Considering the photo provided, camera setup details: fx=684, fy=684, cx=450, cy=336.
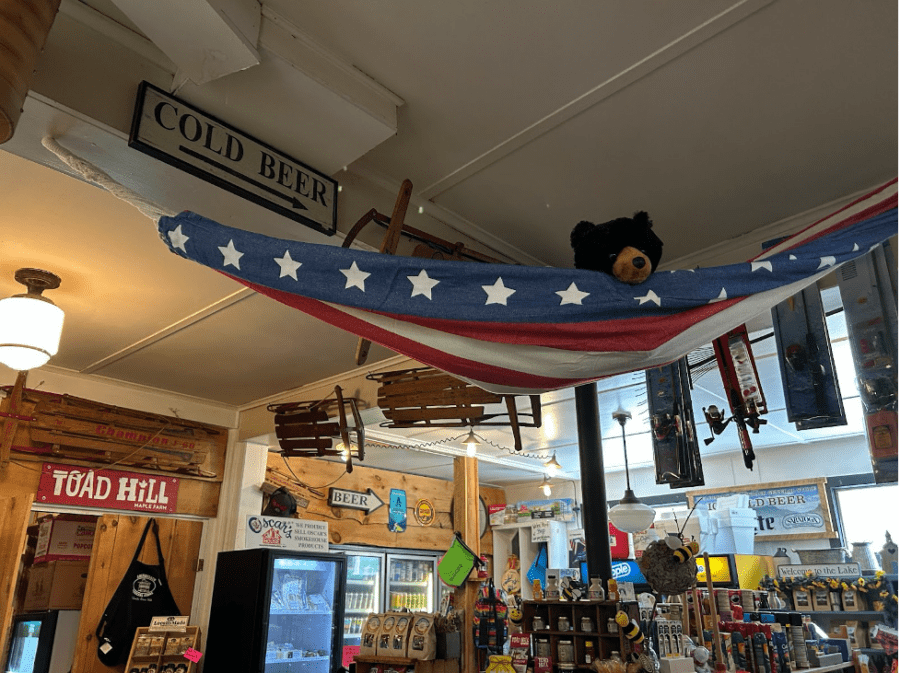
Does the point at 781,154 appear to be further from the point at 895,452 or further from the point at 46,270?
the point at 46,270

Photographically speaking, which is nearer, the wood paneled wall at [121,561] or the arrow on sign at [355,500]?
the wood paneled wall at [121,561]

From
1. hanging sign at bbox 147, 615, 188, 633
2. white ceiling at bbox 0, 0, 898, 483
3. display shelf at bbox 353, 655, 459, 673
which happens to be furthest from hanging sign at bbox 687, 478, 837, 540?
hanging sign at bbox 147, 615, 188, 633

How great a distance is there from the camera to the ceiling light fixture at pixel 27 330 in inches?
141

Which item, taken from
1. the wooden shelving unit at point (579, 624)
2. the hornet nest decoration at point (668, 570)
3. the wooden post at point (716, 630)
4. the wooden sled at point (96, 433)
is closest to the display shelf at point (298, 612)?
the wooden sled at point (96, 433)

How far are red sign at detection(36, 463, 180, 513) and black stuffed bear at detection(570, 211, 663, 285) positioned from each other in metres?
4.72

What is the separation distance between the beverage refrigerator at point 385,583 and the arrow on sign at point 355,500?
1.58 feet

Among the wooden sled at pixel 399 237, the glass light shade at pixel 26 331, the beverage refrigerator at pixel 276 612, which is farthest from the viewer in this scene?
the beverage refrigerator at pixel 276 612

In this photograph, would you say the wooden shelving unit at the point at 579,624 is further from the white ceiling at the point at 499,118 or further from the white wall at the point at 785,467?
the white wall at the point at 785,467

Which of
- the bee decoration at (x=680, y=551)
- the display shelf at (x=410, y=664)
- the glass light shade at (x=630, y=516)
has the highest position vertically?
the glass light shade at (x=630, y=516)

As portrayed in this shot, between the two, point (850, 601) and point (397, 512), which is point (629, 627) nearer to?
point (850, 601)

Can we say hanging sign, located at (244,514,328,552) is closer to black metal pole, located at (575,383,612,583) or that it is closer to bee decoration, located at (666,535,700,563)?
black metal pole, located at (575,383,612,583)

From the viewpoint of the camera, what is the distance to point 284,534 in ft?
20.6

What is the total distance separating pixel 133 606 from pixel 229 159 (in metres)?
4.39

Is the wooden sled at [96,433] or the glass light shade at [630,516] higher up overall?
the wooden sled at [96,433]
